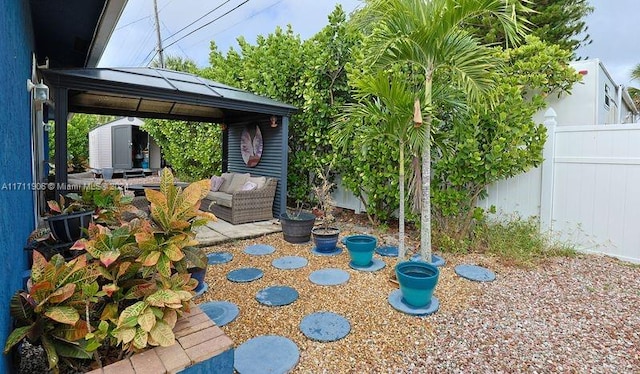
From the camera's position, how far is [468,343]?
224 centimetres

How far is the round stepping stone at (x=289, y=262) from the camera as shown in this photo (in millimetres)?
3708

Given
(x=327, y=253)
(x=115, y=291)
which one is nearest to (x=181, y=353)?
(x=115, y=291)

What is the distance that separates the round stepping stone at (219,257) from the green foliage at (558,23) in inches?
367

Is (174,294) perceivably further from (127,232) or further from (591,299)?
(591,299)

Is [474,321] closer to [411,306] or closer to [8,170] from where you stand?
[411,306]

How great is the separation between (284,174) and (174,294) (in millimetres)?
4440

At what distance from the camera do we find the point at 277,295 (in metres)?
2.94

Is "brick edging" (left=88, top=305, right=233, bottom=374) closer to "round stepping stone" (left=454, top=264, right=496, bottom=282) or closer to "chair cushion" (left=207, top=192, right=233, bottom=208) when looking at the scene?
"round stepping stone" (left=454, top=264, right=496, bottom=282)

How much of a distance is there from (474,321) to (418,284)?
51 cm

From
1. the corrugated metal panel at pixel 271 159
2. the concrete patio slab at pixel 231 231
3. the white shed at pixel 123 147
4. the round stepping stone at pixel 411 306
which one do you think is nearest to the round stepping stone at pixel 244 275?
the concrete patio slab at pixel 231 231

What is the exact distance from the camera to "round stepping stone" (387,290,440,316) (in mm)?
2625

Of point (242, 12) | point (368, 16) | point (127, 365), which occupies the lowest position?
point (127, 365)

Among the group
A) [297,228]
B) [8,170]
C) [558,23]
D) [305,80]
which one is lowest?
[297,228]

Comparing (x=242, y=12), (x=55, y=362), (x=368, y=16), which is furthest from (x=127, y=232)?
(x=242, y=12)
